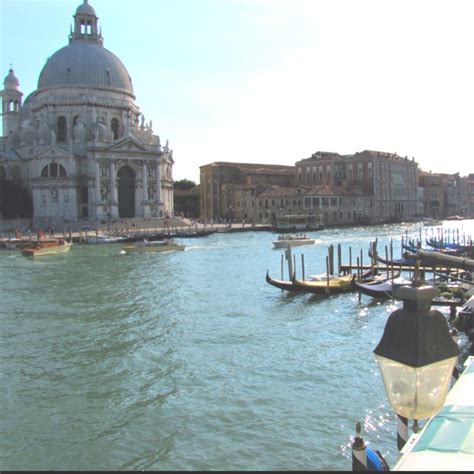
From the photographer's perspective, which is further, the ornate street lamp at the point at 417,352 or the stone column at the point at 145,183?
the stone column at the point at 145,183

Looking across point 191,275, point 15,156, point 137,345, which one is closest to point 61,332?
point 137,345

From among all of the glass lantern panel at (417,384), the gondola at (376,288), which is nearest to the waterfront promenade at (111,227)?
the gondola at (376,288)

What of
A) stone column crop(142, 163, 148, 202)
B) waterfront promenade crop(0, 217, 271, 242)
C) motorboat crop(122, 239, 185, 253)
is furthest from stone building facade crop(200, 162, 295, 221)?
motorboat crop(122, 239, 185, 253)

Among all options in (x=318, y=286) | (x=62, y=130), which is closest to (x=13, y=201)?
(x=62, y=130)

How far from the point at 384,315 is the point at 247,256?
41.7 feet

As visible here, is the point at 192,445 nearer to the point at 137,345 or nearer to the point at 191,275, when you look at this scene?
the point at 137,345

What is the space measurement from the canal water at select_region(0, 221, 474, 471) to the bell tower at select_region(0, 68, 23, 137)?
128 ft

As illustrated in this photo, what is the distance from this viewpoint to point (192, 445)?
18.1 ft

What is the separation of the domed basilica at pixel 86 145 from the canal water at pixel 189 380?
26.1m

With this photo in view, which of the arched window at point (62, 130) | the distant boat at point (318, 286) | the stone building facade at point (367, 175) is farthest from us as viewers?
the stone building facade at point (367, 175)

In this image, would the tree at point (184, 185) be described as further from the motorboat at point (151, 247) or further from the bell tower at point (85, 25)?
the motorboat at point (151, 247)

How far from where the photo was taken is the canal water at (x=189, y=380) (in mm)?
5434

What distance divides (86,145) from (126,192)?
4.12m

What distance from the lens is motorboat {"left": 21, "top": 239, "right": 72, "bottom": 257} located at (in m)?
23.8
